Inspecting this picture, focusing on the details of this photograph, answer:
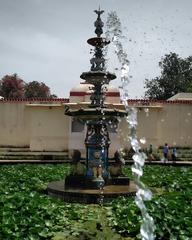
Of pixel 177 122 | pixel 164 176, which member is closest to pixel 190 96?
pixel 177 122

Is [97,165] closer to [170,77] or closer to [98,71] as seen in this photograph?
[98,71]

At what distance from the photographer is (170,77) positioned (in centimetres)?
4591

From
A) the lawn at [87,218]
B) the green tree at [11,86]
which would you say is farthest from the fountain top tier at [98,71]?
the green tree at [11,86]

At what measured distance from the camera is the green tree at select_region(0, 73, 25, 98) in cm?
4288

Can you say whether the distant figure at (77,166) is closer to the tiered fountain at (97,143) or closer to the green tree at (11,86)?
the tiered fountain at (97,143)

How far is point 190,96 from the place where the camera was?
96.1ft

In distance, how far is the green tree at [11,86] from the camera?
42875 mm

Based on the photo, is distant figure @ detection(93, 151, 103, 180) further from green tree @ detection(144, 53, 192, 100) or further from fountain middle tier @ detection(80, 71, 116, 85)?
green tree @ detection(144, 53, 192, 100)

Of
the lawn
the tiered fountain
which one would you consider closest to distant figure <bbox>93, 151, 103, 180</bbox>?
the tiered fountain

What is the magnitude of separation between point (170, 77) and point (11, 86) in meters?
15.0

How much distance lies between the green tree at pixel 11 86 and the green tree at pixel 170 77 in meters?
12.1

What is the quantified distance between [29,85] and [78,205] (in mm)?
39678

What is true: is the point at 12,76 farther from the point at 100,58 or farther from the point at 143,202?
the point at 143,202

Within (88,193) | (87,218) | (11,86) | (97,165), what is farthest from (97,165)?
(11,86)
